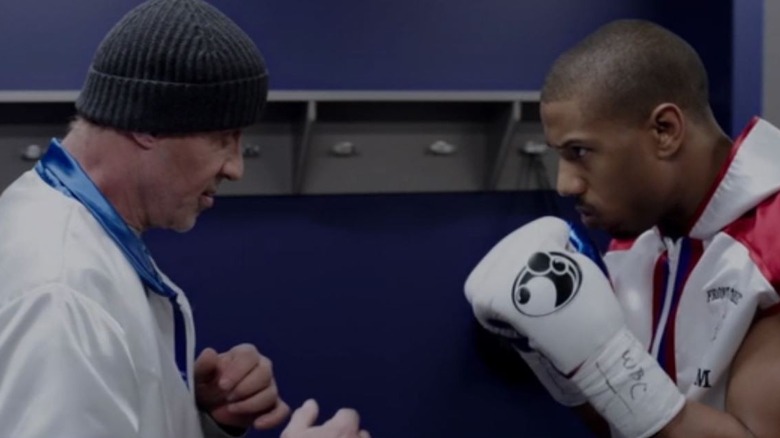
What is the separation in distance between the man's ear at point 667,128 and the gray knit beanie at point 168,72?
54 centimetres

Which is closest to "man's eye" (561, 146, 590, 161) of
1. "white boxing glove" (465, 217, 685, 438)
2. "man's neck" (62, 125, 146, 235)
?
"white boxing glove" (465, 217, 685, 438)

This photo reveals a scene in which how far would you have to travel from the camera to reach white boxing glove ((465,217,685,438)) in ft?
3.94

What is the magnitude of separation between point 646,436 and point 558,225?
36 centimetres

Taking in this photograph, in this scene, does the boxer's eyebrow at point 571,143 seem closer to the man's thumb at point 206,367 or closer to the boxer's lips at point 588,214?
Result: the boxer's lips at point 588,214

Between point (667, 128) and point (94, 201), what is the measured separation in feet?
2.33

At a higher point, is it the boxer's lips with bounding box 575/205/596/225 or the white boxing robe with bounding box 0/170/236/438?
the white boxing robe with bounding box 0/170/236/438

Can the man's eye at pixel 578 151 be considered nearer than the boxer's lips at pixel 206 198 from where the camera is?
No

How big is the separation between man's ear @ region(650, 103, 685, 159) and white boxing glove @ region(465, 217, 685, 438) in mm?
180

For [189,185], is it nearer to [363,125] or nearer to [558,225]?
[558,225]

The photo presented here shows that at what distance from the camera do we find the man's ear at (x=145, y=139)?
1016mm

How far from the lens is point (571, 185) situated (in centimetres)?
130

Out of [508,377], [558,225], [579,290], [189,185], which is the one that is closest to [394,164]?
[508,377]

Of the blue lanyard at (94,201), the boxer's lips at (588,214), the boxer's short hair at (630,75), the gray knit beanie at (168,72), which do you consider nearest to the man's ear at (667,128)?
the boxer's short hair at (630,75)

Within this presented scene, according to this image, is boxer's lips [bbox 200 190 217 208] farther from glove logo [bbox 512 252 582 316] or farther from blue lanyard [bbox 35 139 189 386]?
glove logo [bbox 512 252 582 316]
